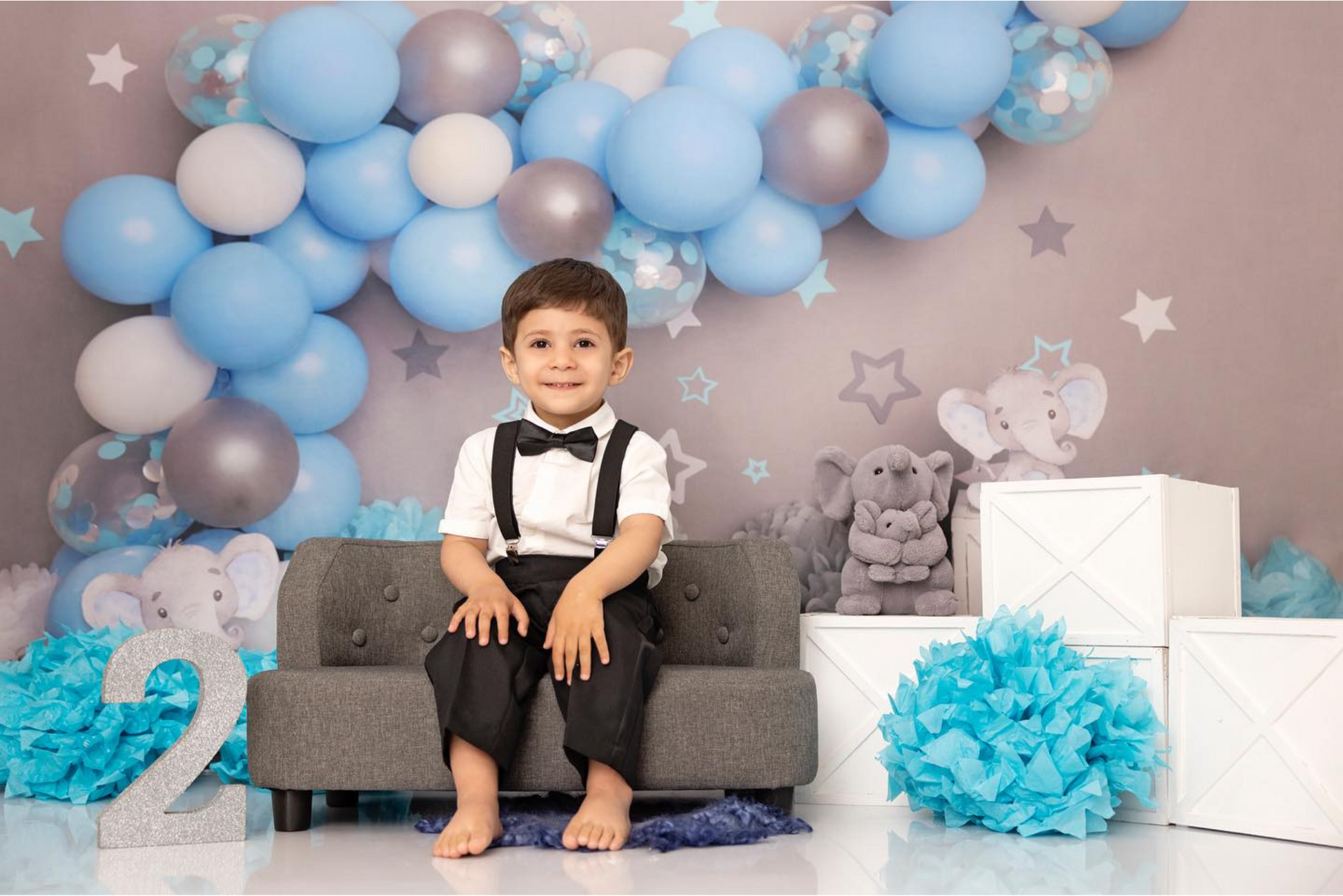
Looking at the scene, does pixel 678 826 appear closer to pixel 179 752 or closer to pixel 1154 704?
pixel 179 752

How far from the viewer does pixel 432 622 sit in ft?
8.05

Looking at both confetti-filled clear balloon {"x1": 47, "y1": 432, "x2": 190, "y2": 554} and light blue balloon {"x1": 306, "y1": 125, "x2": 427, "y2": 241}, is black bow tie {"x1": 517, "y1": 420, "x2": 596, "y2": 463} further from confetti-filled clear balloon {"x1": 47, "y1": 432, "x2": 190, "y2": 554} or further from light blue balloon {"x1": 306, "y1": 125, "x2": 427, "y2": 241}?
confetti-filled clear balloon {"x1": 47, "y1": 432, "x2": 190, "y2": 554}

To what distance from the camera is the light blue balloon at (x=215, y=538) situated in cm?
312

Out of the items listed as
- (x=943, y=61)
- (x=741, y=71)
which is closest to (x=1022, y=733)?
(x=943, y=61)

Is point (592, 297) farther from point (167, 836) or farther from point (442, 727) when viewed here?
point (167, 836)

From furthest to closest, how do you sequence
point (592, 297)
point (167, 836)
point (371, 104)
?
1. point (371, 104)
2. point (592, 297)
3. point (167, 836)

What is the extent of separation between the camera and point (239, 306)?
289cm

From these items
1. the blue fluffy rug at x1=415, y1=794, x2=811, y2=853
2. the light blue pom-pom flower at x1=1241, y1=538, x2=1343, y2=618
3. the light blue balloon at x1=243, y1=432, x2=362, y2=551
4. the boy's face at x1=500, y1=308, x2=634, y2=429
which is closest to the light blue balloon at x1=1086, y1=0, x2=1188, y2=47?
the light blue pom-pom flower at x1=1241, y1=538, x2=1343, y2=618

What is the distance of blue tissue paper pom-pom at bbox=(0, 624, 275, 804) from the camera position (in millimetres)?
2463

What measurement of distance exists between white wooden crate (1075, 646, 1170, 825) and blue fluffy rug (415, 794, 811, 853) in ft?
2.02

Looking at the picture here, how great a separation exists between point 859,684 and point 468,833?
3.01ft

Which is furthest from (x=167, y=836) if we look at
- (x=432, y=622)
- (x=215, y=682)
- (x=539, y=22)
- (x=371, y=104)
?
(x=539, y=22)

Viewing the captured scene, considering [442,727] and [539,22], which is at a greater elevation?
[539,22]

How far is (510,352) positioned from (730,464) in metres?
1.32
